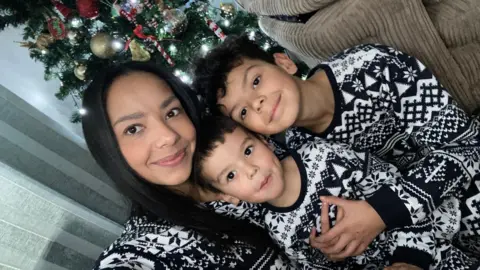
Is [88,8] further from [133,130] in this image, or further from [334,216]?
[334,216]

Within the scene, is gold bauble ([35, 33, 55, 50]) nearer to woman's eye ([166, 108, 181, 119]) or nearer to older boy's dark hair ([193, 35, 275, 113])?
older boy's dark hair ([193, 35, 275, 113])

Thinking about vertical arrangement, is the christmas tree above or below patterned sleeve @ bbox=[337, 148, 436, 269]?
above

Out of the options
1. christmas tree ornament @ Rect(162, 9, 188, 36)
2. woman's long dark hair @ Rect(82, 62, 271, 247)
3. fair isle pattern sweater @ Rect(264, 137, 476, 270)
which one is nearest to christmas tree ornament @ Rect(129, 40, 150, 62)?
christmas tree ornament @ Rect(162, 9, 188, 36)

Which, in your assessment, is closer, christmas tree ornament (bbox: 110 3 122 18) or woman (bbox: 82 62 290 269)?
woman (bbox: 82 62 290 269)

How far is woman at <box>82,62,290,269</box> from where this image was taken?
35.4 inches

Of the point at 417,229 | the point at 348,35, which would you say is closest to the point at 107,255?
the point at 417,229

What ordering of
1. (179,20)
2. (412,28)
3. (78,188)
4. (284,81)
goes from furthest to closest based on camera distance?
1. (78,188)
2. (179,20)
3. (412,28)
4. (284,81)

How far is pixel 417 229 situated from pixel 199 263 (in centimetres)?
49

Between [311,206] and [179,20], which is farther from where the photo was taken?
[179,20]

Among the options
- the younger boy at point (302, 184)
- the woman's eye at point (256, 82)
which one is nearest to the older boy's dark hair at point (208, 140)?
the younger boy at point (302, 184)

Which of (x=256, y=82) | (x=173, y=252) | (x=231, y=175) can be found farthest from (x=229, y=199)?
(x=256, y=82)

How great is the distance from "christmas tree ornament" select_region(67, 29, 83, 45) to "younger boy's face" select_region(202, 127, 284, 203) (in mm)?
787

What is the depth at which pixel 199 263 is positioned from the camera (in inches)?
35.8

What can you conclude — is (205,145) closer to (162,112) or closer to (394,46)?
(162,112)
